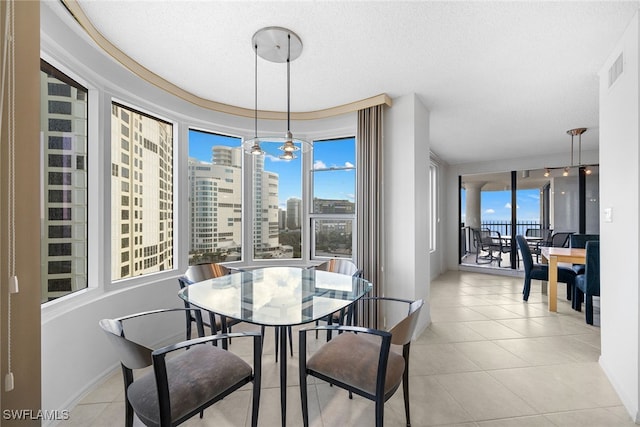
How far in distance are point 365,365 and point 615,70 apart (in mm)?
2829

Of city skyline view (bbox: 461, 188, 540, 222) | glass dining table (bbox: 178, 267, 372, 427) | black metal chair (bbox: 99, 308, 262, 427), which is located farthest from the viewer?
city skyline view (bbox: 461, 188, 540, 222)

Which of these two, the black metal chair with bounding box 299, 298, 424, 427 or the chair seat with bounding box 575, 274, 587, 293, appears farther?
the chair seat with bounding box 575, 274, 587, 293

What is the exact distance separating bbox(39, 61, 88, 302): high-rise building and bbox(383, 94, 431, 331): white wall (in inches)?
112

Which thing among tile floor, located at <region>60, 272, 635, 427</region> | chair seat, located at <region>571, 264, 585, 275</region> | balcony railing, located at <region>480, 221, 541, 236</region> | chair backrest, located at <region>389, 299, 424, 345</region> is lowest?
tile floor, located at <region>60, 272, 635, 427</region>

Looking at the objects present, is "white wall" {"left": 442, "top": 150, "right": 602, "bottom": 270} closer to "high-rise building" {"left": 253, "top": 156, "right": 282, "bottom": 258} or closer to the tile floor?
the tile floor

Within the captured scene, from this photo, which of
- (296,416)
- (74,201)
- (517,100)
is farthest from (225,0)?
(517,100)

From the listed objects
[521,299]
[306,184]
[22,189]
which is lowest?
[521,299]

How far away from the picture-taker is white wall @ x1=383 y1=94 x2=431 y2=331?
3066mm

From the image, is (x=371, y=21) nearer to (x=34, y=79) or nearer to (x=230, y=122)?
(x=34, y=79)

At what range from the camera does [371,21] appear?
1.90 meters

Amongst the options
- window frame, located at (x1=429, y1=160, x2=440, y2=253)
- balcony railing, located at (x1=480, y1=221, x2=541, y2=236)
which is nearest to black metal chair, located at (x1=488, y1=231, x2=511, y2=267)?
balcony railing, located at (x1=480, y1=221, x2=541, y2=236)

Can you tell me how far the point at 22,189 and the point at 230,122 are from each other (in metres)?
2.78

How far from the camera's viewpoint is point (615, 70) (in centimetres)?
213

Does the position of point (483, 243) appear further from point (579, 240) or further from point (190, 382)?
point (190, 382)
